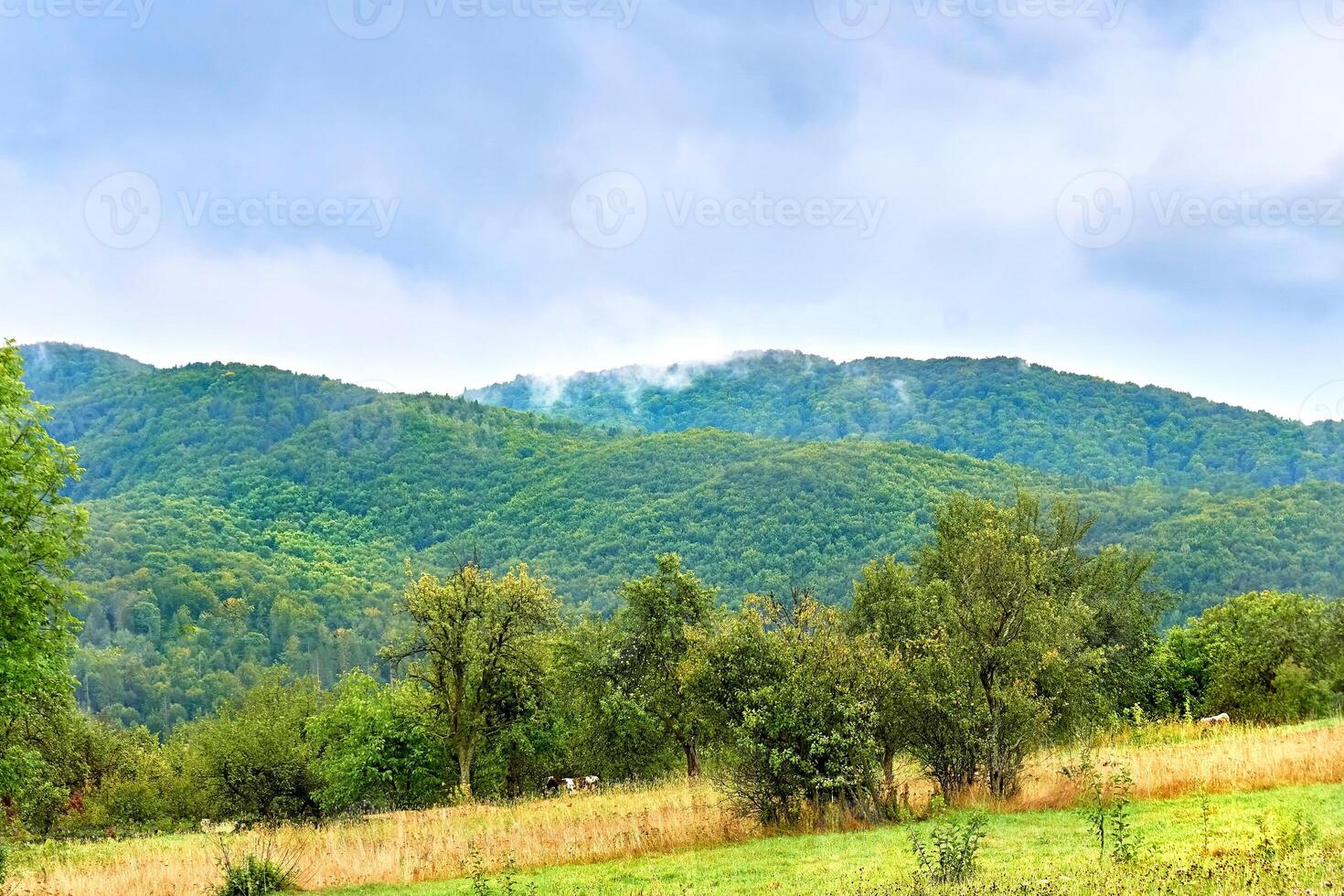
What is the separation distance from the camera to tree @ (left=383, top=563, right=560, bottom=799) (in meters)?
35.9

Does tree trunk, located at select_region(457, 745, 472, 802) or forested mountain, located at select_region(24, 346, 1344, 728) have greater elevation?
forested mountain, located at select_region(24, 346, 1344, 728)

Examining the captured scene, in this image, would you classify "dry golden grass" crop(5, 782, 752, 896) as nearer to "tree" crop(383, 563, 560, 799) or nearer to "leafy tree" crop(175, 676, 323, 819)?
"tree" crop(383, 563, 560, 799)

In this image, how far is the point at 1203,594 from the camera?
112m

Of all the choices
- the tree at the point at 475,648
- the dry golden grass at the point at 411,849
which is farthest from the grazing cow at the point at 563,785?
the dry golden grass at the point at 411,849

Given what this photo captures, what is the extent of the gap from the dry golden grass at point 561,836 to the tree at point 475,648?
46.9ft

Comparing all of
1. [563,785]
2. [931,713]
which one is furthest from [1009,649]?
[563,785]

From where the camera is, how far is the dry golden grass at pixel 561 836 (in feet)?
54.2

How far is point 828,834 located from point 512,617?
22.5 metres

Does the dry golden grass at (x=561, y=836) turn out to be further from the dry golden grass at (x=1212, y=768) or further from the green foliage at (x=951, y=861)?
the green foliage at (x=951, y=861)

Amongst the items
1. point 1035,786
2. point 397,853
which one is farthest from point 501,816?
point 1035,786

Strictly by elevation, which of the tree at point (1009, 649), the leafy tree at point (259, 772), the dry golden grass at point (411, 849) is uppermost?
the tree at point (1009, 649)

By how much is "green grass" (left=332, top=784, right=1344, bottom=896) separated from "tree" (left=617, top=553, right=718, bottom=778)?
59.4 feet

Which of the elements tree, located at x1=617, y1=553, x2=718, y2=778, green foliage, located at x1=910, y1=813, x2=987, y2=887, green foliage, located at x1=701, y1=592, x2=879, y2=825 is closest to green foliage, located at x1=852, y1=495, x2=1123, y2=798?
green foliage, located at x1=701, y1=592, x2=879, y2=825

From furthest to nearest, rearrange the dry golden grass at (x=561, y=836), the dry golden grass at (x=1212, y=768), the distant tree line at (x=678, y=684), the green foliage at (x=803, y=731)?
the distant tree line at (x=678, y=684) → the green foliage at (x=803, y=731) → the dry golden grass at (x=1212, y=768) → the dry golden grass at (x=561, y=836)
